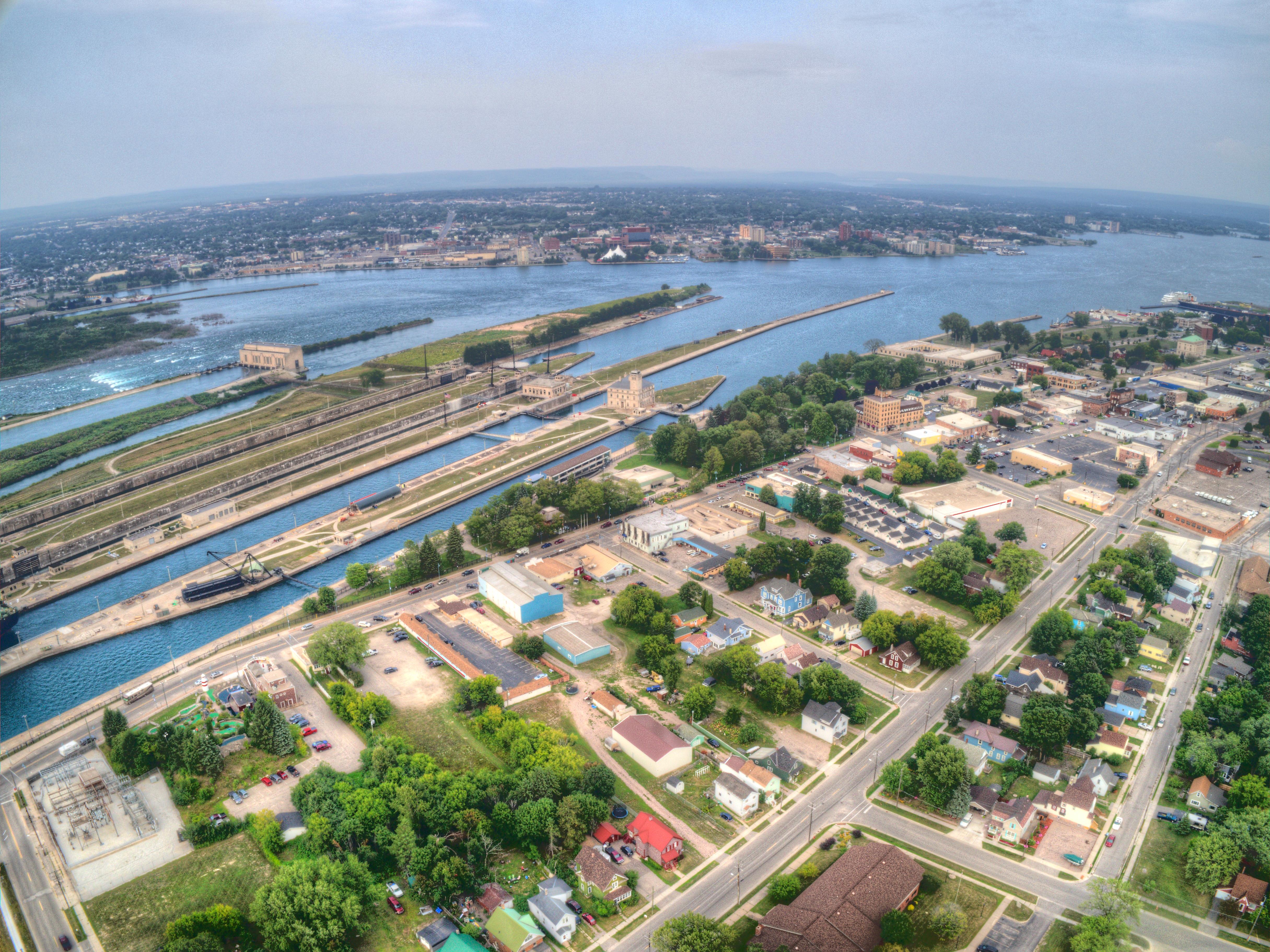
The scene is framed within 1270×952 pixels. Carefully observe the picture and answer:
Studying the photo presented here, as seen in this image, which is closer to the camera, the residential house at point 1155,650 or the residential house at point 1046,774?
the residential house at point 1046,774

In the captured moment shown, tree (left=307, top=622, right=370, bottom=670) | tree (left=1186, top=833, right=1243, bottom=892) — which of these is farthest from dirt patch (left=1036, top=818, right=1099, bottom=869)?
tree (left=307, top=622, right=370, bottom=670)

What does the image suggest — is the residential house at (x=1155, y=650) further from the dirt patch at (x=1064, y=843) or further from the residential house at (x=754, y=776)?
the residential house at (x=754, y=776)

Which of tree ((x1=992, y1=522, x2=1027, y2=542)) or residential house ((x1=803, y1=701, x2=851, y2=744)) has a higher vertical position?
tree ((x1=992, y1=522, x2=1027, y2=542))

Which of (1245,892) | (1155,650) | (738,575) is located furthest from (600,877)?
(1155,650)

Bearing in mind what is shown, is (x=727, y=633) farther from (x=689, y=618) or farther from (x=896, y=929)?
(x=896, y=929)

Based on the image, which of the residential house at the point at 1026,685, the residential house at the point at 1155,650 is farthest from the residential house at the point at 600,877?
the residential house at the point at 1155,650

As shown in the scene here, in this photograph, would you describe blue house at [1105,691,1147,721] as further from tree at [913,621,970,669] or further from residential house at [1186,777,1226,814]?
tree at [913,621,970,669]

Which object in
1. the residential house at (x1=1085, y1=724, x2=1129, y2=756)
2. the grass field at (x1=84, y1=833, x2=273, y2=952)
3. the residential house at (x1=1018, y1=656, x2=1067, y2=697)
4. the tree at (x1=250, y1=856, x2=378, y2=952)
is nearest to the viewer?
the tree at (x1=250, y1=856, x2=378, y2=952)
